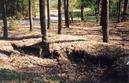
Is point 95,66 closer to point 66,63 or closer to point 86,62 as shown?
point 86,62

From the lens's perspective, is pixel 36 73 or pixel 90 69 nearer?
pixel 36 73

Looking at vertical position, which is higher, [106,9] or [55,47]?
[106,9]

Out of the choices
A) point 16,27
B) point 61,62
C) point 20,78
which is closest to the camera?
point 20,78

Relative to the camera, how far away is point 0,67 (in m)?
18.2

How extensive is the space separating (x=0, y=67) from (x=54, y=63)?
3624 millimetres

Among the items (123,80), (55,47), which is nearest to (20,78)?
(123,80)

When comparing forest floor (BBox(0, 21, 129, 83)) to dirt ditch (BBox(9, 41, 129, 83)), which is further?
dirt ditch (BBox(9, 41, 129, 83))

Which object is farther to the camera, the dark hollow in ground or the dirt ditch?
the dirt ditch

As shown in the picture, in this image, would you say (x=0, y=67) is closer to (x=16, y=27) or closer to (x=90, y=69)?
(x=90, y=69)

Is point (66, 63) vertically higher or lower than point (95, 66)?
higher

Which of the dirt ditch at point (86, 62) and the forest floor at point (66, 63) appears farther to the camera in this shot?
the dirt ditch at point (86, 62)

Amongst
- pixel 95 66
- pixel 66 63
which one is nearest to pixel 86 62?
pixel 95 66

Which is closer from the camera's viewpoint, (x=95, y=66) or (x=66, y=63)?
(x=95, y=66)

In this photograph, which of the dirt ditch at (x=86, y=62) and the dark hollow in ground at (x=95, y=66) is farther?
the dirt ditch at (x=86, y=62)
